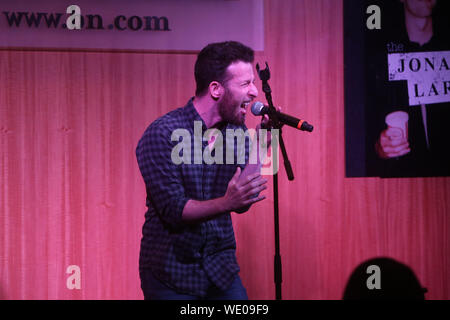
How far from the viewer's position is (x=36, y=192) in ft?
8.71

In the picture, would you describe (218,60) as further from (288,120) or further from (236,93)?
(288,120)

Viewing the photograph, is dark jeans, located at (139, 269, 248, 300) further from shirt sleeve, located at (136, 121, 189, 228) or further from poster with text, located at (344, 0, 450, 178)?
poster with text, located at (344, 0, 450, 178)

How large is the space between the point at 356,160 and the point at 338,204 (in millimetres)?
324

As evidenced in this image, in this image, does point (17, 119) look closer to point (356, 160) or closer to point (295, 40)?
point (295, 40)

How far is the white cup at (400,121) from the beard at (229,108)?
1.32m

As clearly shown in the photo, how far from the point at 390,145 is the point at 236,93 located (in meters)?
1.36

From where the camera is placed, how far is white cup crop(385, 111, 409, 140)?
9.47 ft

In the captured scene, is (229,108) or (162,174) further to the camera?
(229,108)

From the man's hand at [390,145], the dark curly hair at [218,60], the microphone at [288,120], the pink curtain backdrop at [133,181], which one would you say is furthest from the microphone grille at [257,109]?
the man's hand at [390,145]

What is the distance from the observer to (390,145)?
2885mm

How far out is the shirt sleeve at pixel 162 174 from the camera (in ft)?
5.91

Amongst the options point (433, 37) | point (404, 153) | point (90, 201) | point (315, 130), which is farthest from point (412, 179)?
point (90, 201)

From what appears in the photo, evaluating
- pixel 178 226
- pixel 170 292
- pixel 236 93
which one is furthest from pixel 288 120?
pixel 170 292

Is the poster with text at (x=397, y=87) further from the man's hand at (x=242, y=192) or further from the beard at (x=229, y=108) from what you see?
the man's hand at (x=242, y=192)
